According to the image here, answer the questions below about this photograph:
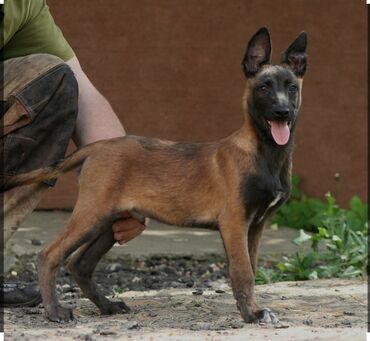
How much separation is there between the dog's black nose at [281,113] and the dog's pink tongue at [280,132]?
0.06 metres

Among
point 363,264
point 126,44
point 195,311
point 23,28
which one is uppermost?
point 23,28

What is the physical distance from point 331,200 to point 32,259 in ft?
7.41

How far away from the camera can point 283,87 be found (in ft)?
16.7

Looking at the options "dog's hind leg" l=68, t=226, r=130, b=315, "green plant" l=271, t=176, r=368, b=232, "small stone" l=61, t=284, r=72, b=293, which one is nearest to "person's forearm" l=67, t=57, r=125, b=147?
"dog's hind leg" l=68, t=226, r=130, b=315

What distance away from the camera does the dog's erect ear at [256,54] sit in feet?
17.2

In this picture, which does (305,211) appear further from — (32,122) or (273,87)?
(273,87)

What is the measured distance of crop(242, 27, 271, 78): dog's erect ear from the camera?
5234 mm

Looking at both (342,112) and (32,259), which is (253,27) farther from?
(32,259)

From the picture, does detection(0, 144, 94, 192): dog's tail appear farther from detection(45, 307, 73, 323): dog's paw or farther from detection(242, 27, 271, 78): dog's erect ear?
detection(242, 27, 271, 78): dog's erect ear

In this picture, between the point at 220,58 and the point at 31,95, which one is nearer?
the point at 31,95

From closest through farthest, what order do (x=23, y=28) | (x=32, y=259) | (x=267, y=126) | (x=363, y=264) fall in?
(x=267, y=126) < (x=23, y=28) < (x=363, y=264) < (x=32, y=259)

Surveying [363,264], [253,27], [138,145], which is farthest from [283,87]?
[253,27]

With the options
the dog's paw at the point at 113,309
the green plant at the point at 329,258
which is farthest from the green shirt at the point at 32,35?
the green plant at the point at 329,258

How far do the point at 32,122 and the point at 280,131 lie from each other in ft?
4.60
